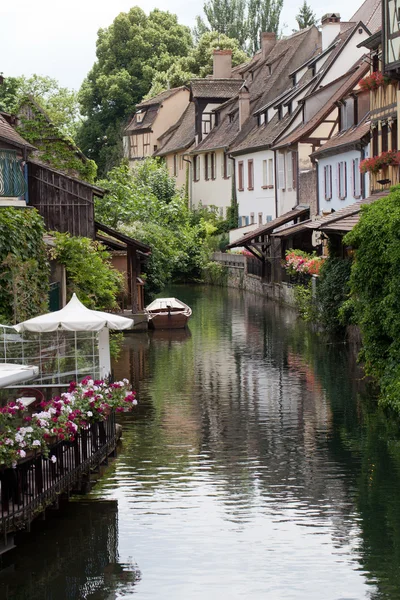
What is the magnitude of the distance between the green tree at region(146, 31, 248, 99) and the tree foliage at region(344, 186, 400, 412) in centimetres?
5955

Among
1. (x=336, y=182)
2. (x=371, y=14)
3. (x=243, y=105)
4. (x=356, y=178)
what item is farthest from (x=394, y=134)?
(x=243, y=105)

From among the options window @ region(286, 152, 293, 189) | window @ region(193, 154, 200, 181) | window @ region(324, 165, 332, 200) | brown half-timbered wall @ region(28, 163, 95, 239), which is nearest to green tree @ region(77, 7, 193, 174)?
window @ region(193, 154, 200, 181)

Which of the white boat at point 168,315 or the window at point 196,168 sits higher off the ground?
the window at point 196,168

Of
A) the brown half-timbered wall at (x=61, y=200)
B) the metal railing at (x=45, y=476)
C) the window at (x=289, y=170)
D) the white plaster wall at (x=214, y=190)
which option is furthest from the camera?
the white plaster wall at (x=214, y=190)

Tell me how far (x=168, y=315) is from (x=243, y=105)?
95.1 feet

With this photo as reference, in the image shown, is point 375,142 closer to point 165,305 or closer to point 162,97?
point 165,305

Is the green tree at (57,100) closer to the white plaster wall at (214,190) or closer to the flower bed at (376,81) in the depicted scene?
the white plaster wall at (214,190)

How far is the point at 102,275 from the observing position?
30.8 meters

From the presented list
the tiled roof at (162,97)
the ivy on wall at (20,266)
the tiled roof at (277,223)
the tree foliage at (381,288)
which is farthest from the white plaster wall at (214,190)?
the ivy on wall at (20,266)

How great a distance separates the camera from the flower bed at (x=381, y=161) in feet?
109

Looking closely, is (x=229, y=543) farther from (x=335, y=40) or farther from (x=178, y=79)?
(x=178, y=79)

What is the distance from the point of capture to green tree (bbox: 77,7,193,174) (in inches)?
3403

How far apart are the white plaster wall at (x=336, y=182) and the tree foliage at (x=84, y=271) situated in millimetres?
14972

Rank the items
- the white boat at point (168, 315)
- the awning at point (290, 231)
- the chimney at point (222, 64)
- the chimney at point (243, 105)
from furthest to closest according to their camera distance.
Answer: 1. the chimney at point (222, 64)
2. the chimney at point (243, 105)
3. the awning at point (290, 231)
4. the white boat at point (168, 315)
